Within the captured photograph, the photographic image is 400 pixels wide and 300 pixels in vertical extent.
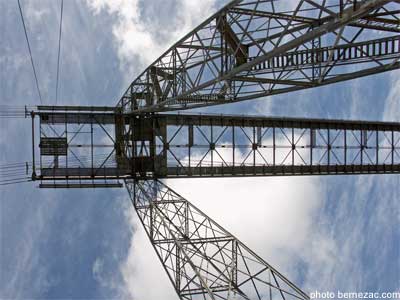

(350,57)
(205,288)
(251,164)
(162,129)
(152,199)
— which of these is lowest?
(205,288)

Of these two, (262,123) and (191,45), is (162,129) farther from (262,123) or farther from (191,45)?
(191,45)

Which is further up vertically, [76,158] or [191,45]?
[191,45]

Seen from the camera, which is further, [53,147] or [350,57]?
[53,147]

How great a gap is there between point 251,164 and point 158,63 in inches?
370

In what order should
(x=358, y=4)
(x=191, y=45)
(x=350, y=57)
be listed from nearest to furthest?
(x=358, y=4) < (x=350, y=57) < (x=191, y=45)

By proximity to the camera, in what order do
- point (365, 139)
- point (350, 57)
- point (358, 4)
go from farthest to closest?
point (365, 139), point (350, 57), point (358, 4)

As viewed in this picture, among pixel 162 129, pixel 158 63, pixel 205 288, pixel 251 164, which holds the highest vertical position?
pixel 158 63

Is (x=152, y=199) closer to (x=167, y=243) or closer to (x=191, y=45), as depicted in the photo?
(x=167, y=243)

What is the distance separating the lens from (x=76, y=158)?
24.0m

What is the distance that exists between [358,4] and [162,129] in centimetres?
1812

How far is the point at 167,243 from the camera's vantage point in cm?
2167

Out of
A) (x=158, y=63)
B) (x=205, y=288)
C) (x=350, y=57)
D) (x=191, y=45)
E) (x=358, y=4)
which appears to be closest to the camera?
(x=358, y=4)

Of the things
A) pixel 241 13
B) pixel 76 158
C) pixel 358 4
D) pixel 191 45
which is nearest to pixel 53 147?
pixel 76 158

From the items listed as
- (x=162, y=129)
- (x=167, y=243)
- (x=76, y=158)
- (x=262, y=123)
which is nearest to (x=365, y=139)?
(x=262, y=123)
